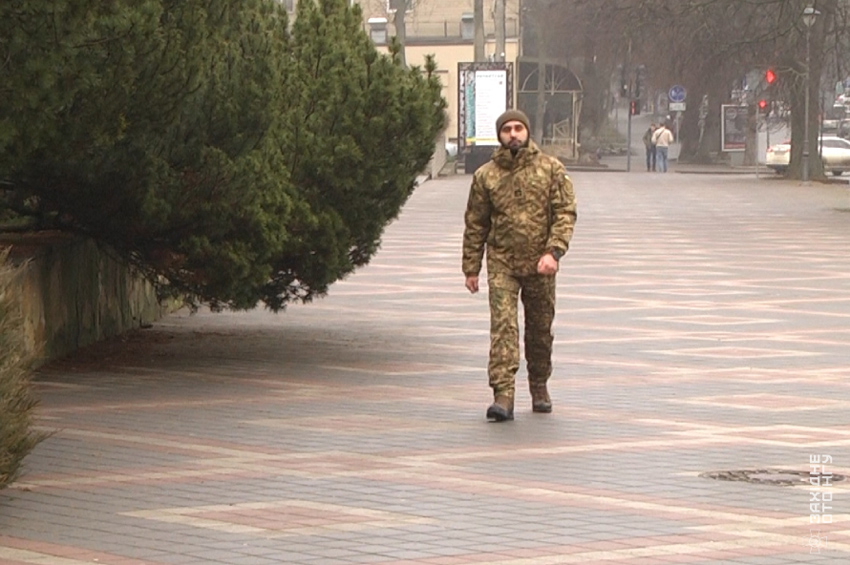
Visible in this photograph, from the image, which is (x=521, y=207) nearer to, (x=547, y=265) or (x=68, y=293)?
(x=547, y=265)

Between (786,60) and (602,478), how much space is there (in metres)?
44.2

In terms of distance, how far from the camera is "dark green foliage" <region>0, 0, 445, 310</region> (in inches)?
418

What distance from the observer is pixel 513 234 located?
1073 centimetres

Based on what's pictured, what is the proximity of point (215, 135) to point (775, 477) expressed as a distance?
477 centimetres

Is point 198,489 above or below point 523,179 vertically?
below

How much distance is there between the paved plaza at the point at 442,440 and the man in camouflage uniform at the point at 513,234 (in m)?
0.43

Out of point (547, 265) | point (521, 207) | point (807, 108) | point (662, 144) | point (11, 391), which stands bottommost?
point (662, 144)

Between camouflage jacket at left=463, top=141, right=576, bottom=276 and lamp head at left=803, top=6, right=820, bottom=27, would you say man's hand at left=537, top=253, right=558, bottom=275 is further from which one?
lamp head at left=803, top=6, right=820, bottom=27

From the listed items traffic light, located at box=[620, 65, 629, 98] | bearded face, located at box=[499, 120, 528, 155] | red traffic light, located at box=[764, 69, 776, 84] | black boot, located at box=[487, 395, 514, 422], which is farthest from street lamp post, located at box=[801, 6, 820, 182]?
black boot, located at box=[487, 395, 514, 422]

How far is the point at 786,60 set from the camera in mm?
51531

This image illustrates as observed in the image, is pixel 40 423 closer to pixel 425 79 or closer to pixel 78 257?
pixel 78 257

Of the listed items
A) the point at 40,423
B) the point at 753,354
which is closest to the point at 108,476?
the point at 40,423

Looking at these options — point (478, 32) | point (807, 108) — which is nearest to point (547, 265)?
point (807, 108)

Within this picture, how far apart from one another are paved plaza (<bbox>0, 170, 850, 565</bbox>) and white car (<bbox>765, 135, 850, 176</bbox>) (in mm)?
43049
